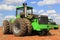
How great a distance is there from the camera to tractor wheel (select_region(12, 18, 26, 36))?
50.4ft

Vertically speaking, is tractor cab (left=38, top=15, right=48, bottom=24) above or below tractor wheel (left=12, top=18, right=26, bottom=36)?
above

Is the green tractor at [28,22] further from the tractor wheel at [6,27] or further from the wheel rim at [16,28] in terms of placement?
Result: the tractor wheel at [6,27]

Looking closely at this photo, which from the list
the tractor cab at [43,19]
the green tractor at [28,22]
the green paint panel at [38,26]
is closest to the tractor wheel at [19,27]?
the green tractor at [28,22]

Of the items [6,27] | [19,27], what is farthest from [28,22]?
[6,27]

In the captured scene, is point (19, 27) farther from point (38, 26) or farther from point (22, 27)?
point (38, 26)

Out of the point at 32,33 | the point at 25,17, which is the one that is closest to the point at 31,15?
the point at 25,17

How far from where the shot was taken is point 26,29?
15.3 meters

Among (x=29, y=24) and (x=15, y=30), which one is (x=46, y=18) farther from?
(x=15, y=30)

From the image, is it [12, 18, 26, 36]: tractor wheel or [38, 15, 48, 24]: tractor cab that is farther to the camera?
[38, 15, 48, 24]: tractor cab

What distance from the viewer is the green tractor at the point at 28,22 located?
15.3m

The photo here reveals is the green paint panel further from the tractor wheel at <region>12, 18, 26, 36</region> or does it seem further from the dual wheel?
the tractor wheel at <region>12, 18, 26, 36</region>

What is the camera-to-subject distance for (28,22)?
605 inches

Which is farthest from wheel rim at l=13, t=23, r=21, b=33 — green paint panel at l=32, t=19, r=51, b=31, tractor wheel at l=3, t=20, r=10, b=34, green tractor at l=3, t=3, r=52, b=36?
tractor wheel at l=3, t=20, r=10, b=34

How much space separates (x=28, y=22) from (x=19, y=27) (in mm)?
1231
